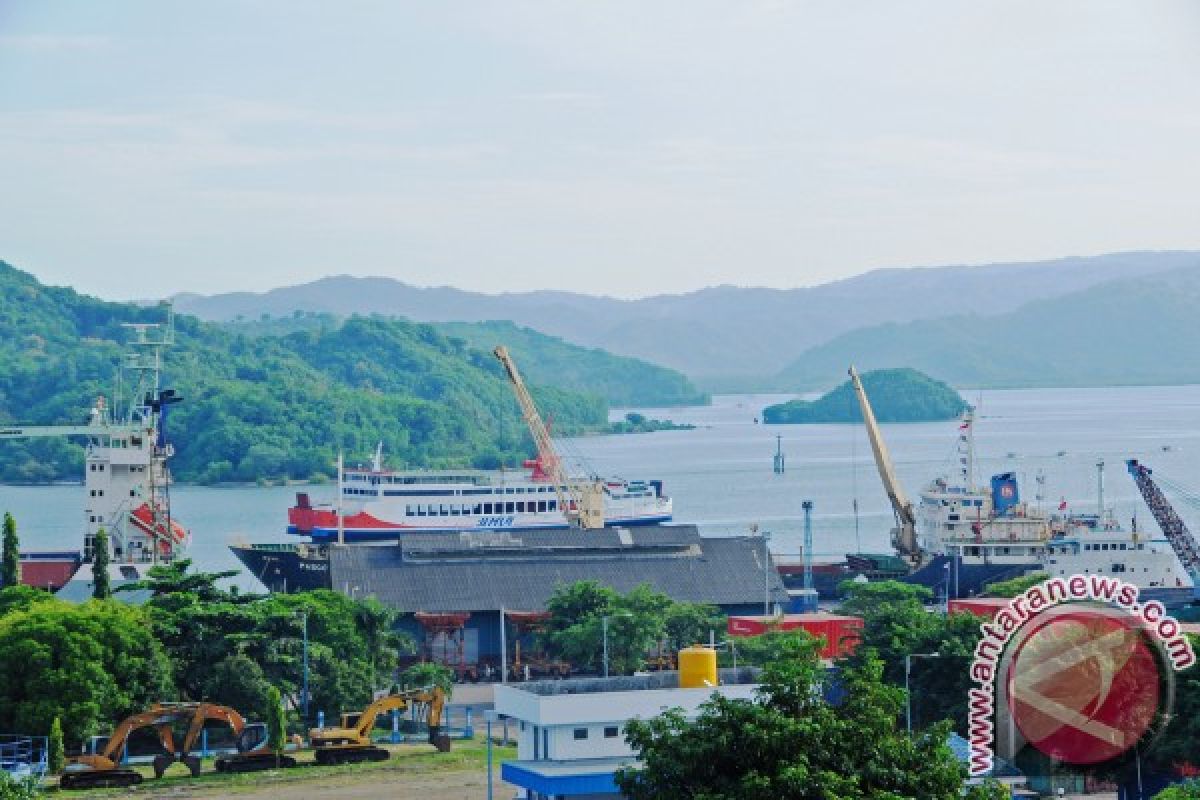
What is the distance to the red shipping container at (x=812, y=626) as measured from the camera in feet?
148

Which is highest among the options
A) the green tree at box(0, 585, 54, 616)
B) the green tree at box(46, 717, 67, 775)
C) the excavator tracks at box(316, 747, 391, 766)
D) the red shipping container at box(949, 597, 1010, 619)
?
the green tree at box(0, 585, 54, 616)

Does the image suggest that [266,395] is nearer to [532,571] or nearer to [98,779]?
[532,571]

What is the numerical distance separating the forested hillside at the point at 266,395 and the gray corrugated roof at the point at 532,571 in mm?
79549

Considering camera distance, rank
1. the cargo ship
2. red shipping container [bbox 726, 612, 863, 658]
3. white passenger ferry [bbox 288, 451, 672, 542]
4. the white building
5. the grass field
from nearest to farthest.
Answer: the white building → the grass field → red shipping container [bbox 726, 612, 863, 658] → the cargo ship → white passenger ferry [bbox 288, 451, 672, 542]

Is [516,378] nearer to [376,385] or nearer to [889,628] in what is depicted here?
[889,628]

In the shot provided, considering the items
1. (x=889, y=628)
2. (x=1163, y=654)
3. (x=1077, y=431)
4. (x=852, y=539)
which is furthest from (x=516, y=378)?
(x=1077, y=431)

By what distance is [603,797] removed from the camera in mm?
24859

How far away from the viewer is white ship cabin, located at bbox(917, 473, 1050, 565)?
58.2m

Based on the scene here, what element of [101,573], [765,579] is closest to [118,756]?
[101,573]

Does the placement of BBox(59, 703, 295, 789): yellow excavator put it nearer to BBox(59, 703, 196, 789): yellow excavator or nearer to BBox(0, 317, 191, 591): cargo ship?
BBox(59, 703, 196, 789): yellow excavator

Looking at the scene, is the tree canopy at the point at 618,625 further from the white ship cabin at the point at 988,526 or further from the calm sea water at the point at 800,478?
the calm sea water at the point at 800,478

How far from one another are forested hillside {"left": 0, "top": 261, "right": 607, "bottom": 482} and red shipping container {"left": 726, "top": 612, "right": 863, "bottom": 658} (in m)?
86.5

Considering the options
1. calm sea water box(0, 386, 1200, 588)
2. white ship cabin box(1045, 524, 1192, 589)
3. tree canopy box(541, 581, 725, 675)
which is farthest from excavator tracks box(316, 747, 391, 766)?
calm sea water box(0, 386, 1200, 588)

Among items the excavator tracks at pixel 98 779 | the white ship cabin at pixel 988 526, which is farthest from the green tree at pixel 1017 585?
the excavator tracks at pixel 98 779
